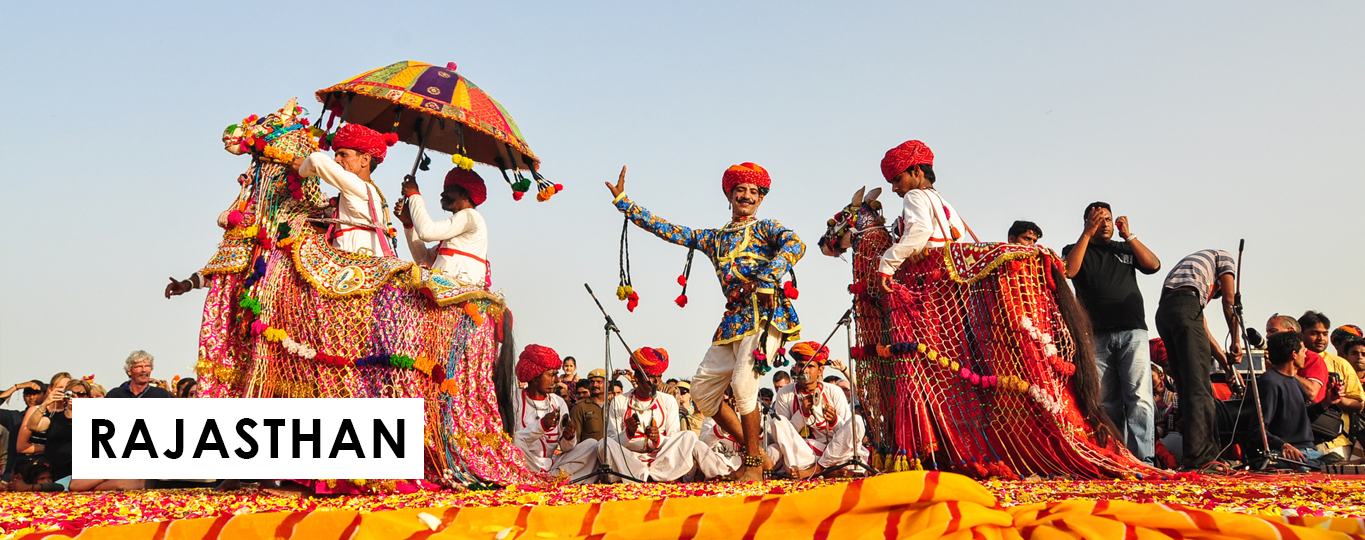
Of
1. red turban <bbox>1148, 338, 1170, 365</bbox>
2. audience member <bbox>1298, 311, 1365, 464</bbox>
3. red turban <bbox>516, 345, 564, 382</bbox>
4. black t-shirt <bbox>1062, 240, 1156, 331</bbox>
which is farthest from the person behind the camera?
red turban <bbox>1148, 338, 1170, 365</bbox>

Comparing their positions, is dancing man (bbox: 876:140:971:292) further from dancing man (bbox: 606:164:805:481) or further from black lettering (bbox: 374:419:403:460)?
black lettering (bbox: 374:419:403:460)

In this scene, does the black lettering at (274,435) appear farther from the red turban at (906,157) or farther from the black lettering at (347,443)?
the red turban at (906,157)

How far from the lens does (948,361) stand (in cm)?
523

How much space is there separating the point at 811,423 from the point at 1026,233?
2.33 m

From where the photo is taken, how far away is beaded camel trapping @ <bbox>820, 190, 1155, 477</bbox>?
5039mm

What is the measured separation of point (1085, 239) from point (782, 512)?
4.08m

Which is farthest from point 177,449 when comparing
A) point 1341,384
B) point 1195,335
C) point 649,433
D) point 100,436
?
point 1341,384

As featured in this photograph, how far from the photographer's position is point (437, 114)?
218 inches

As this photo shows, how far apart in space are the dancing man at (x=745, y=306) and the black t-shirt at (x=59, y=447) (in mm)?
4097

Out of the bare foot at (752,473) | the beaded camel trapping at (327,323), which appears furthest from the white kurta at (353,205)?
the bare foot at (752,473)

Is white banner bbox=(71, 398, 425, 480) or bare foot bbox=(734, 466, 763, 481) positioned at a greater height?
white banner bbox=(71, 398, 425, 480)

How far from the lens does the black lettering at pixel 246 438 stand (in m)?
4.55

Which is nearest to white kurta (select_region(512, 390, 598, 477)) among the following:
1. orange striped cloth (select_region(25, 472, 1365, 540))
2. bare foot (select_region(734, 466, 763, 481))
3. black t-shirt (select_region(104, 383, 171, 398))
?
bare foot (select_region(734, 466, 763, 481))

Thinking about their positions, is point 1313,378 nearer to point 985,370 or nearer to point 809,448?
point 985,370
